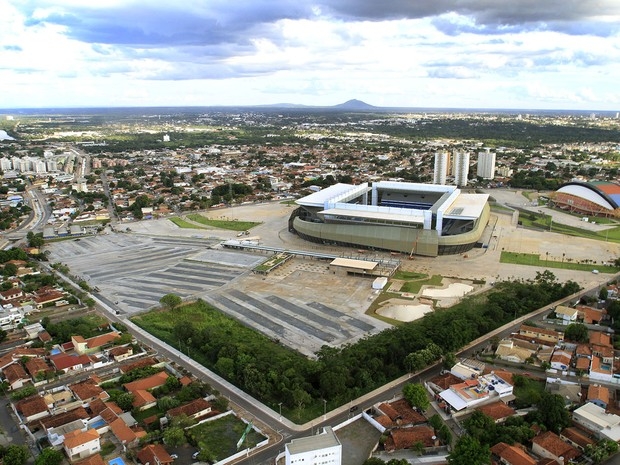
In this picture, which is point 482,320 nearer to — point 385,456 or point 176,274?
point 385,456

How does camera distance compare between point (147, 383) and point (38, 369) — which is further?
point (38, 369)

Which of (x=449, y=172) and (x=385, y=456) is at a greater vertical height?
(x=449, y=172)

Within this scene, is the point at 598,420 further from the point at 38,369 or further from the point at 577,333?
the point at 38,369

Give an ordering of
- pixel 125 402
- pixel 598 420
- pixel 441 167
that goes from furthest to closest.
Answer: pixel 441 167
pixel 125 402
pixel 598 420

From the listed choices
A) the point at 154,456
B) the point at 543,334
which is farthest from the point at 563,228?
the point at 154,456

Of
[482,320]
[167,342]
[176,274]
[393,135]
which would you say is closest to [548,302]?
[482,320]

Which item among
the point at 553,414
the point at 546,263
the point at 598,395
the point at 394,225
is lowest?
the point at 598,395

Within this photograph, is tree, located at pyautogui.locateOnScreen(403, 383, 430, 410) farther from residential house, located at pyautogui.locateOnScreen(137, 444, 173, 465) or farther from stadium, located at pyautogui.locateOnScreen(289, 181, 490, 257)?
stadium, located at pyautogui.locateOnScreen(289, 181, 490, 257)
